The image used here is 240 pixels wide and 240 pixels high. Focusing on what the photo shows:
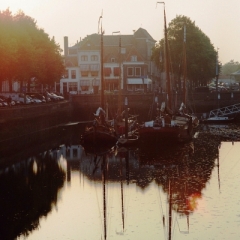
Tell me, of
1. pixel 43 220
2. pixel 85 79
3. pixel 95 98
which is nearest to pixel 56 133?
pixel 95 98

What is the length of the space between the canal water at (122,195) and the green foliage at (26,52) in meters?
22.6

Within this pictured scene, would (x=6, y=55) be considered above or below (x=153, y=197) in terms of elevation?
above

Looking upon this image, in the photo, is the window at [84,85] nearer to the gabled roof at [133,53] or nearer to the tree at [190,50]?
the gabled roof at [133,53]

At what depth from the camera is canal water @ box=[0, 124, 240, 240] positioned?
3575 cm

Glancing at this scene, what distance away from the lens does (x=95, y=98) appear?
11962 cm

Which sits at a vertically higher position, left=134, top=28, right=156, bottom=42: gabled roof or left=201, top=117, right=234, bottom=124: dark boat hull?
left=134, top=28, right=156, bottom=42: gabled roof

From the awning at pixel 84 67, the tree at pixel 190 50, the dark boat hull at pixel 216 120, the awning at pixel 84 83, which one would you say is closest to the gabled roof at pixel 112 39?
the awning at pixel 84 67

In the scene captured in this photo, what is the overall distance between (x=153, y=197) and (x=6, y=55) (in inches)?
1770

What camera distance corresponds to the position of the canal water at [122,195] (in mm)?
35750

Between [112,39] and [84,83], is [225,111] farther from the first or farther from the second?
[112,39]

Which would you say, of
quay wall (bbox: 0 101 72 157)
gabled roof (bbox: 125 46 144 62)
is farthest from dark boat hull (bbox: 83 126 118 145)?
gabled roof (bbox: 125 46 144 62)

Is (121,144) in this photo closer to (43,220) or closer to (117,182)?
(117,182)

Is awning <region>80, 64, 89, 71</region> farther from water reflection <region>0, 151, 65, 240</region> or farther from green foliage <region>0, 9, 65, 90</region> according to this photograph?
water reflection <region>0, 151, 65, 240</region>

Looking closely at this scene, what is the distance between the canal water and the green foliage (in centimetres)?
2259
